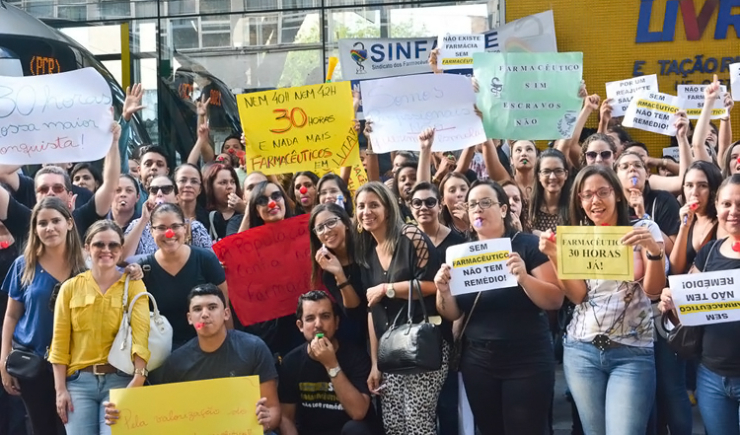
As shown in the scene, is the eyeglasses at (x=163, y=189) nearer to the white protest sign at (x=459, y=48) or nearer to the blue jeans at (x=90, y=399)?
the blue jeans at (x=90, y=399)

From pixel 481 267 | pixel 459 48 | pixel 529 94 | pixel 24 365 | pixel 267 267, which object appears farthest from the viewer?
pixel 459 48

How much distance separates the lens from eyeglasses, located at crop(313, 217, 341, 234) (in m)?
5.59

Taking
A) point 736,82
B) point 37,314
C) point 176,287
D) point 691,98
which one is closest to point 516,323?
point 176,287

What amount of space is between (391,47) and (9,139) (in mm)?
6185

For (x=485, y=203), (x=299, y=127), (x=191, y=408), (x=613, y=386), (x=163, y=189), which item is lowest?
(x=191, y=408)

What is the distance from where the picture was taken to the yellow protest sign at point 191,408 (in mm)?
5090

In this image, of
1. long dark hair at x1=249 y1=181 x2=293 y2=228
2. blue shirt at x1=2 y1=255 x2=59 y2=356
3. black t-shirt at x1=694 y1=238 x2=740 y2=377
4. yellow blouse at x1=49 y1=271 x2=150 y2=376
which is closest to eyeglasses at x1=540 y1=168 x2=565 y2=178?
black t-shirt at x1=694 y1=238 x2=740 y2=377

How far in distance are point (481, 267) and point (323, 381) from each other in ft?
4.27

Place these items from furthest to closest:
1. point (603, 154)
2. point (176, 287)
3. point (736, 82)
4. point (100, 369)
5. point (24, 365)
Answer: point (736, 82), point (603, 154), point (176, 287), point (24, 365), point (100, 369)

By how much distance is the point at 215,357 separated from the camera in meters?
5.34

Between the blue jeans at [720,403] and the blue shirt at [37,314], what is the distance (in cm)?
367

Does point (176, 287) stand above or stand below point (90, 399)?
above

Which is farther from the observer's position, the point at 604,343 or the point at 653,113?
the point at 653,113

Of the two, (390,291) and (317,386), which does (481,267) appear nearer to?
(390,291)
